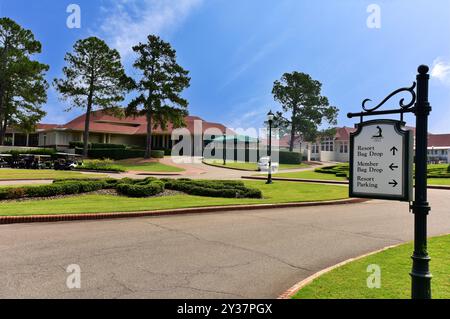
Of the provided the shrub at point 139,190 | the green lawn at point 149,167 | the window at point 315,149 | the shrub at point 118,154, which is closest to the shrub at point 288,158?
the shrub at point 118,154

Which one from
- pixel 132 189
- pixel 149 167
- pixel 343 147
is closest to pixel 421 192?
pixel 132 189

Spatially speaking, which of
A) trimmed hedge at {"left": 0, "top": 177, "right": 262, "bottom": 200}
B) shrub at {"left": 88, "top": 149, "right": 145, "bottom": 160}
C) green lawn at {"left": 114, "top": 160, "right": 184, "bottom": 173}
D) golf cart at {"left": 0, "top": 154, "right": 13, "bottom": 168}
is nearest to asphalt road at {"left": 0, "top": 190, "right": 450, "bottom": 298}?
trimmed hedge at {"left": 0, "top": 177, "right": 262, "bottom": 200}

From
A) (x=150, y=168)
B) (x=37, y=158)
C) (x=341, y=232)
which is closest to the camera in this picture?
(x=341, y=232)

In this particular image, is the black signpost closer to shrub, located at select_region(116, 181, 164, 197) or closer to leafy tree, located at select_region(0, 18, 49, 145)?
shrub, located at select_region(116, 181, 164, 197)

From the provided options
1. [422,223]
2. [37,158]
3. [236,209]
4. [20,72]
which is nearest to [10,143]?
[20,72]

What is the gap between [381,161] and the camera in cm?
426

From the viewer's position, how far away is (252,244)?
7.74 m

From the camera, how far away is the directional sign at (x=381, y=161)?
161 inches

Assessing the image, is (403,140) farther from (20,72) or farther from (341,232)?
(20,72)

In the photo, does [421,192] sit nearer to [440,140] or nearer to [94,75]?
[94,75]

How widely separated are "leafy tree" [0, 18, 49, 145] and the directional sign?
49.3m

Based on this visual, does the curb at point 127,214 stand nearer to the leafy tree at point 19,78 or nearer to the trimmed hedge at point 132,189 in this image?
the trimmed hedge at point 132,189

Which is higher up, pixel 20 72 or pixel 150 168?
pixel 20 72
